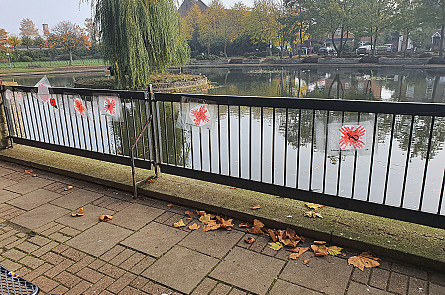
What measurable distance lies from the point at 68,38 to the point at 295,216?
66.3m

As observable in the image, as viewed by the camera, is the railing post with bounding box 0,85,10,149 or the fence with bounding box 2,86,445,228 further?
the railing post with bounding box 0,85,10,149

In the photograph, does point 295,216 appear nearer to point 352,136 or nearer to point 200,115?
point 352,136

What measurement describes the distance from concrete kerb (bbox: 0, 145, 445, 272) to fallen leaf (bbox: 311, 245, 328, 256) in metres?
0.12

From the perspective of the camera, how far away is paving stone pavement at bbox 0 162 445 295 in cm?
240

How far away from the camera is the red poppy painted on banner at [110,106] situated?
420 centimetres

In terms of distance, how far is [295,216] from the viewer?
318cm

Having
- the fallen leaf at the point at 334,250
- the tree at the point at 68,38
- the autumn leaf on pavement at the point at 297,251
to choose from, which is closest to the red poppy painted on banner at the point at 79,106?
the autumn leaf on pavement at the point at 297,251

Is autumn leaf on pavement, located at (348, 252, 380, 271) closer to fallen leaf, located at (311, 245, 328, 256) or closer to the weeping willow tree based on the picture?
fallen leaf, located at (311, 245, 328, 256)

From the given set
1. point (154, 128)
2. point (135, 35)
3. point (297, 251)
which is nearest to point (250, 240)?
point (297, 251)

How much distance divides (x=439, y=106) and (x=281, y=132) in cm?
668

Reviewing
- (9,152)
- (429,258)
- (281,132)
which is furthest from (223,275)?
(281,132)

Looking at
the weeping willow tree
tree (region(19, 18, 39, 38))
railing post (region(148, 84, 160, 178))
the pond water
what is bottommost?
the pond water

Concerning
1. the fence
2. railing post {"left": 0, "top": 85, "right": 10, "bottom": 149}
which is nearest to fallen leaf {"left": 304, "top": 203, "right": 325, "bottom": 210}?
the fence

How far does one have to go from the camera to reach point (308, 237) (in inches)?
118
